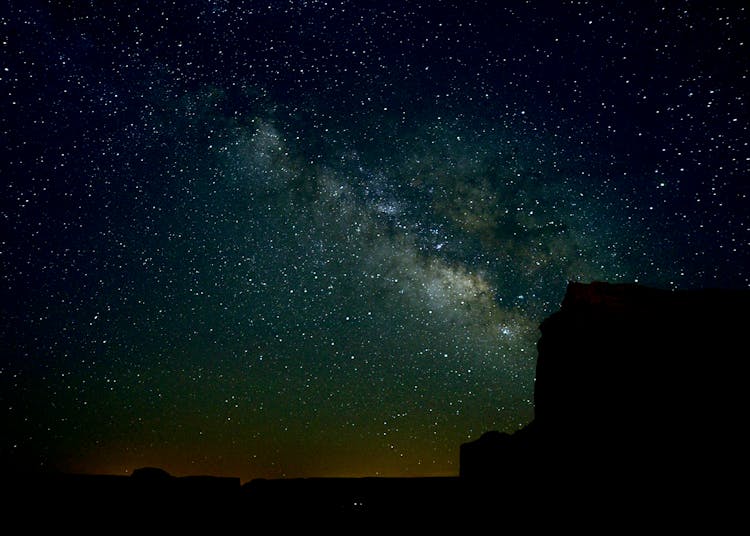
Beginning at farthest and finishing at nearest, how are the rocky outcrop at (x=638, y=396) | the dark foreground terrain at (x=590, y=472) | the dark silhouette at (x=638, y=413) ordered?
1. the rocky outcrop at (x=638, y=396)
2. the dark silhouette at (x=638, y=413)
3. the dark foreground terrain at (x=590, y=472)

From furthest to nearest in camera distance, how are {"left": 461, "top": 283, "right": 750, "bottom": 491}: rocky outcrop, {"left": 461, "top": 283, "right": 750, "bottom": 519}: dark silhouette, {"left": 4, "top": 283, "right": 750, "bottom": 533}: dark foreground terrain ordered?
{"left": 461, "top": 283, "right": 750, "bottom": 491}: rocky outcrop
{"left": 461, "top": 283, "right": 750, "bottom": 519}: dark silhouette
{"left": 4, "top": 283, "right": 750, "bottom": 533}: dark foreground terrain

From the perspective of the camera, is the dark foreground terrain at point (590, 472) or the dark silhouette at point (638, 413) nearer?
the dark foreground terrain at point (590, 472)

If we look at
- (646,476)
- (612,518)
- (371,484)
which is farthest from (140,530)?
(646,476)

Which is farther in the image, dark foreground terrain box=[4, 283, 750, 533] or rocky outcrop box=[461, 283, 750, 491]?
rocky outcrop box=[461, 283, 750, 491]

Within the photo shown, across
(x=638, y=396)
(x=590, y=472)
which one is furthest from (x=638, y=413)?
(x=590, y=472)

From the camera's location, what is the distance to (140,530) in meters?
7.04

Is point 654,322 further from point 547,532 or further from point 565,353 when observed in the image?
point 547,532

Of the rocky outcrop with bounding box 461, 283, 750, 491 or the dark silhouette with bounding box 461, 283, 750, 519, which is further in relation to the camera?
the rocky outcrop with bounding box 461, 283, 750, 491

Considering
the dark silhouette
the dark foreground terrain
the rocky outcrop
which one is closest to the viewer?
the dark foreground terrain

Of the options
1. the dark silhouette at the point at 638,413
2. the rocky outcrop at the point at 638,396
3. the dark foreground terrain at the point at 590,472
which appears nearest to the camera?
the dark foreground terrain at the point at 590,472

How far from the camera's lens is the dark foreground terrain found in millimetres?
7105

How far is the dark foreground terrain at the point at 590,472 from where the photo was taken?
7.11 metres

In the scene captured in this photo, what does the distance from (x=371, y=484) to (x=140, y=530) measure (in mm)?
4833

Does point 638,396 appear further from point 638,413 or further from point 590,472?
point 590,472
